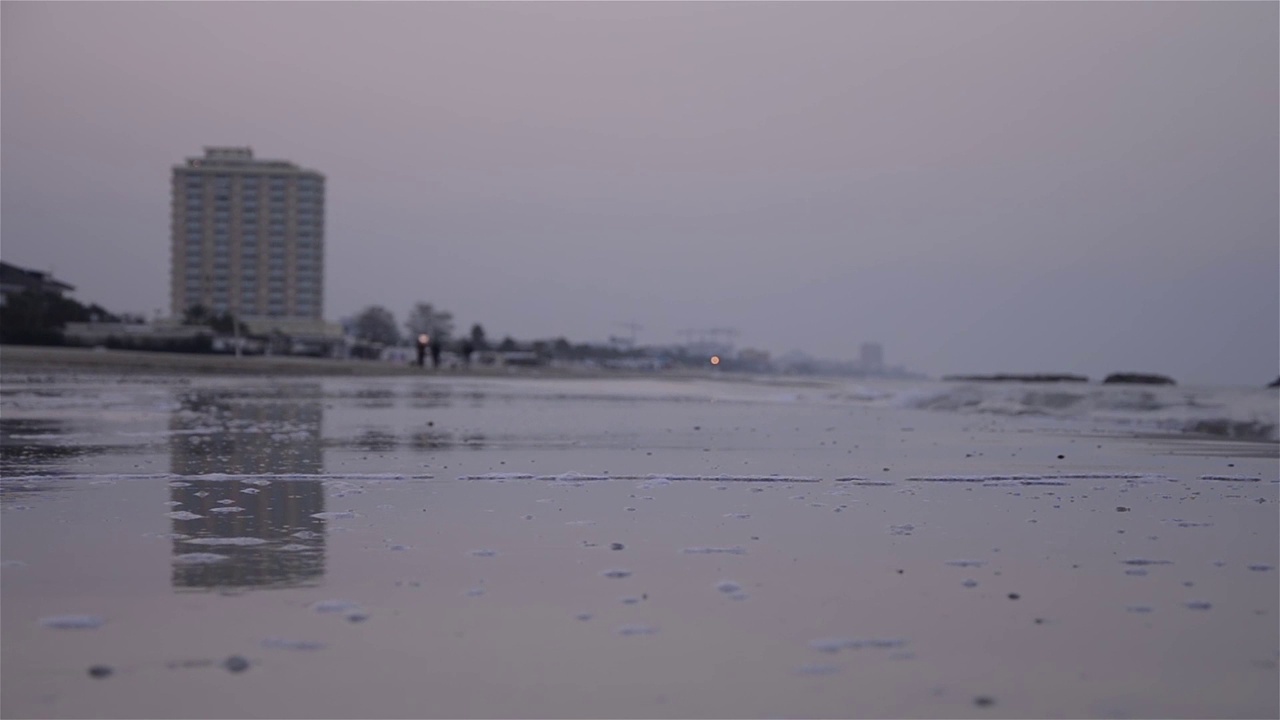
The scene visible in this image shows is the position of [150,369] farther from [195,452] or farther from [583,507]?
[583,507]

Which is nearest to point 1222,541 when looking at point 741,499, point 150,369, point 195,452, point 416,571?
point 741,499

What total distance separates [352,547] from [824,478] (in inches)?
148

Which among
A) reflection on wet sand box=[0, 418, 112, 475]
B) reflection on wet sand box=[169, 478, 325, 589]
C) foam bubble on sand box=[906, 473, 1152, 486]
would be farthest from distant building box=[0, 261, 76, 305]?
foam bubble on sand box=[906, 473, 1152, 486]

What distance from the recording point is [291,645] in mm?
3025

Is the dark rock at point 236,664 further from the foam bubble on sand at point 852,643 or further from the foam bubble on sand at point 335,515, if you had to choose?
the foam bubble on sand at point 335,515

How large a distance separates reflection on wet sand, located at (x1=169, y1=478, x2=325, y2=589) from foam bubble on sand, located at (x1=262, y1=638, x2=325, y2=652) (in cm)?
71

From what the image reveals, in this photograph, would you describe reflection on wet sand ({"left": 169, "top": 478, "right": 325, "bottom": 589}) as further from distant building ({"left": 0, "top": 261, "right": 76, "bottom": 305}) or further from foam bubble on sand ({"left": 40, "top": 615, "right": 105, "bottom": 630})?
distant building ({"left": 0, "top": 261, "right": 76, "bottom": 305})

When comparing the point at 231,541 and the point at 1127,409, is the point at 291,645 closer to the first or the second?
the point at 231,541

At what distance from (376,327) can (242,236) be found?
19.9 m

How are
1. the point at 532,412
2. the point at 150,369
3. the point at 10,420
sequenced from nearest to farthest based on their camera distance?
the point at 10,420, the point at 532,412, the point at 150,369

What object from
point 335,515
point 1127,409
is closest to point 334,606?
point 335,515

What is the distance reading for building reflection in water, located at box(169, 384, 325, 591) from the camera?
156 inches

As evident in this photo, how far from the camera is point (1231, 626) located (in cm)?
343

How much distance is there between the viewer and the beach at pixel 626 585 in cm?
275
